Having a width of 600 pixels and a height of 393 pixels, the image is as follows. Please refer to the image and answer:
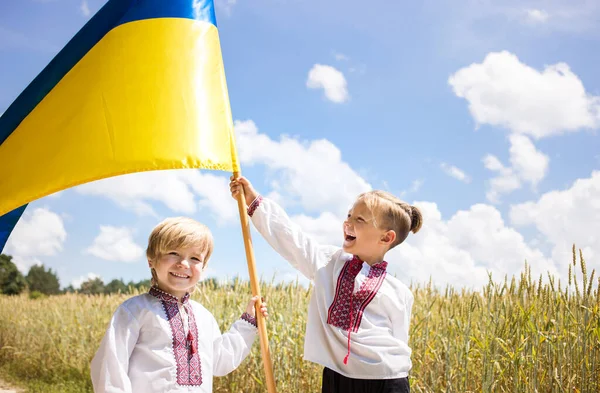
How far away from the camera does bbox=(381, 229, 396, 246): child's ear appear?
9.12ft

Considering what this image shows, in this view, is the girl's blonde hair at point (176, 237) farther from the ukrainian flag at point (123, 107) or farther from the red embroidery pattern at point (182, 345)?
the ukrainian flag at point (123, 107)

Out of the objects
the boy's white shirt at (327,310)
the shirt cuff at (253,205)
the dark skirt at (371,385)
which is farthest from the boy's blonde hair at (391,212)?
the dark skirt at (371,385)

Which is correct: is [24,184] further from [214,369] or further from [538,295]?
[538,295]

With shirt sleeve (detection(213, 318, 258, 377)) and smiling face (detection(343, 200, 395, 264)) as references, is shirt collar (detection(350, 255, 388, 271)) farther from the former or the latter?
shirt sleeve (detection(213, 318, 258, 377))

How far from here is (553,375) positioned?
3604 mm

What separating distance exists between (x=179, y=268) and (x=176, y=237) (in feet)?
0.45

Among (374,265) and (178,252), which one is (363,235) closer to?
(374,265)

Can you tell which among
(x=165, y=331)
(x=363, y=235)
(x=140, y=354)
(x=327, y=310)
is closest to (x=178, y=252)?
(x=165, y=331)

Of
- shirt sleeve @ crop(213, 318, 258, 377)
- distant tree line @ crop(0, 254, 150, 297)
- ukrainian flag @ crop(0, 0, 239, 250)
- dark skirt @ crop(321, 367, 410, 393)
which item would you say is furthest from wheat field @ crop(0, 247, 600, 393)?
distant tree line @ crop(0, 254, 150, 297)

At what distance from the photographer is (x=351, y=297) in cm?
268

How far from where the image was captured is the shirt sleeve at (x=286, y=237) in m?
2.83

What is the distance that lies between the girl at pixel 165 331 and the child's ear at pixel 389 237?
2.59 feet

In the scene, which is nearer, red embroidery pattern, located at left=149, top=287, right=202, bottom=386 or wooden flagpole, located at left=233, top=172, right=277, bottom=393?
red embroidery pattern, located at left=149, top=287, right=202, bottom=386

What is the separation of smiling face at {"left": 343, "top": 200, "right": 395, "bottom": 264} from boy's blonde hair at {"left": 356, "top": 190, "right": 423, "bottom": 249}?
3 centimetres
